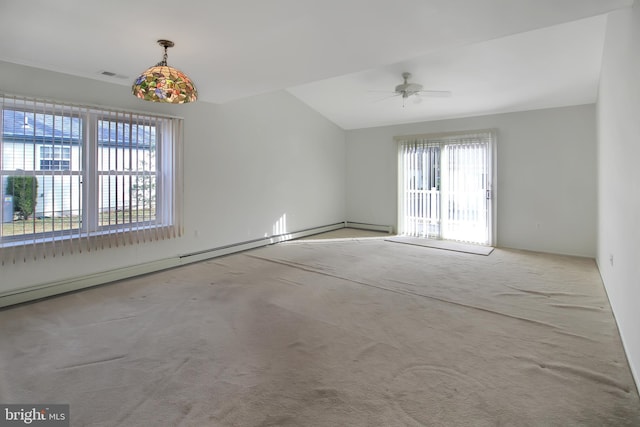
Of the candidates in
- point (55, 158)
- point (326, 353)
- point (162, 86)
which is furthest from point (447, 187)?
point (55, 158)

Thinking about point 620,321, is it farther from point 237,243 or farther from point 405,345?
Result: point 237,243

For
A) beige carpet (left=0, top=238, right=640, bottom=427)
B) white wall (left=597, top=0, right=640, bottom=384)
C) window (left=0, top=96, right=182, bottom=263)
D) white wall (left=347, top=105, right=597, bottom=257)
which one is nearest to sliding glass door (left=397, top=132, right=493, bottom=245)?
white wall (left=347, top=105, right=597, bottom=257)

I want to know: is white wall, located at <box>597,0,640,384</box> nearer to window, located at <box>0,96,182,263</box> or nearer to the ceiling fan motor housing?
the ceiling fan motor housing

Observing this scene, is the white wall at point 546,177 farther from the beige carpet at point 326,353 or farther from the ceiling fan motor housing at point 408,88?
the ceiling fan motor housing at point 408,88

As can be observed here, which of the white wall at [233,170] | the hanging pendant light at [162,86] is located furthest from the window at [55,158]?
the hanging pendant light at [162,86]

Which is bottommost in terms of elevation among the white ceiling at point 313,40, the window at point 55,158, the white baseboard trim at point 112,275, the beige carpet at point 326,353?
the beige carpet at point 326,353

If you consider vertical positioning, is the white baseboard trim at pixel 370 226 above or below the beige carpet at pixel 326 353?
above

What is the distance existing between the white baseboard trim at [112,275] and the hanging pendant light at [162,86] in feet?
8.58

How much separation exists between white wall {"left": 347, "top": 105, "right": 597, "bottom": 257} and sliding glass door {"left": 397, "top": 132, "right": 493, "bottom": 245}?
0.24 meters

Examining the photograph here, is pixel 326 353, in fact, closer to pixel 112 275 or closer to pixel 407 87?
pixel 112 275

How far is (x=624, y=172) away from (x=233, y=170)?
506 cm

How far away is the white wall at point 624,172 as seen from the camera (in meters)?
2.24

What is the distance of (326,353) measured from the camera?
101 inches

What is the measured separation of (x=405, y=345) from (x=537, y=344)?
1.05 m
